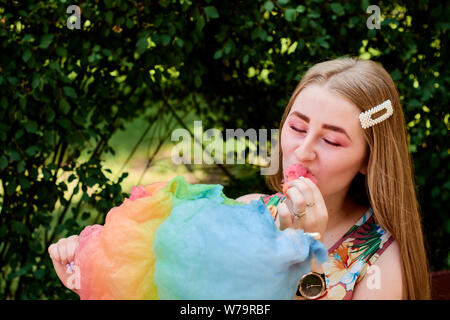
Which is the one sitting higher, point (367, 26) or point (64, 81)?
point (367, 26)

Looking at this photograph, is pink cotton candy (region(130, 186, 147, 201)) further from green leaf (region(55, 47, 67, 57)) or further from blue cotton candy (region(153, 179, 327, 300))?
green leaf (region(55, 47, 67, 57))

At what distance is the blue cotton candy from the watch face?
0.31 metres

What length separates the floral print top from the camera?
1.50m

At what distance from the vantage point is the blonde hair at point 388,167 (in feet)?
4.89

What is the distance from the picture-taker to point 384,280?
1.47 meters

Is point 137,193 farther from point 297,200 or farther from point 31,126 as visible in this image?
point 31,126

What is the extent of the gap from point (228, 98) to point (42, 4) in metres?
1.18

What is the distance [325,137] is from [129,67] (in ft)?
4.50

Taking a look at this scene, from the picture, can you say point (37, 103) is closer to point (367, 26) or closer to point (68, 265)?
point (68, 265)

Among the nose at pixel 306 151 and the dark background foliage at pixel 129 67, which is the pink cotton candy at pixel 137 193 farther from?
the dark background foliage at pixel 129 67
